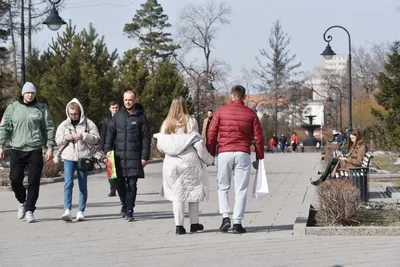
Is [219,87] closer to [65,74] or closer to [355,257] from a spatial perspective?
[65,74]

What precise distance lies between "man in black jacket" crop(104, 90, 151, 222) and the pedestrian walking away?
0.29 m

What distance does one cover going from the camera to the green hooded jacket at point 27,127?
12.1 m

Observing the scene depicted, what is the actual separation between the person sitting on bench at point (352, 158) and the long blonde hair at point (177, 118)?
4.96 metres

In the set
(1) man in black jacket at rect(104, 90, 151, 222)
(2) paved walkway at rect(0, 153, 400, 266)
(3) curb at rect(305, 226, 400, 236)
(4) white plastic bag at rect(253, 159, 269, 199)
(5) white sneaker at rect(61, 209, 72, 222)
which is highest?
(1) man in black jacket at rect(104, 90, 151, 222)

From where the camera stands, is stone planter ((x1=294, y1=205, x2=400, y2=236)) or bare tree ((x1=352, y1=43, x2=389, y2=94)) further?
bare tree ((x1=352, y1=43, x2=389, y2=94))

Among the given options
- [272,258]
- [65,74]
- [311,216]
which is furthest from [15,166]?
[65,74]

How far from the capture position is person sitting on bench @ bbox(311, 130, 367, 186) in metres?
15.6

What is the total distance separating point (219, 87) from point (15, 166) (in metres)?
74.0

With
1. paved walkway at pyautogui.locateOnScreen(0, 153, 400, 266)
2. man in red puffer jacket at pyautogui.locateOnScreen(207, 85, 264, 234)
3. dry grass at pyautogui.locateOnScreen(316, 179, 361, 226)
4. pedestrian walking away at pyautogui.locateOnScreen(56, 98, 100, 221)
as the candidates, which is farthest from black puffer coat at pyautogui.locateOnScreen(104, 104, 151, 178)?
dry grass at pyautogui.locateOnScreen(316, 179, 361, 226)

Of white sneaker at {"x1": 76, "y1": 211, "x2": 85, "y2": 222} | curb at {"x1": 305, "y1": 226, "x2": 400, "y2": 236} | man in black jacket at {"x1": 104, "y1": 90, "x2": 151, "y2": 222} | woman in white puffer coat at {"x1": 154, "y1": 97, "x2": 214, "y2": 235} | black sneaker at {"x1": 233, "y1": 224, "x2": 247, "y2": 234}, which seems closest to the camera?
curb at {"x1": 305, "y1": 226, "x2": 400, "y2": 236}

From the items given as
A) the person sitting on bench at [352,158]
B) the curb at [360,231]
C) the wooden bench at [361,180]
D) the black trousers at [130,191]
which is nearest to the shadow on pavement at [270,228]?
the curb at [360,231]

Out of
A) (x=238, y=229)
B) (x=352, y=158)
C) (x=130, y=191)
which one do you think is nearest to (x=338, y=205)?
(x=238, y=229)

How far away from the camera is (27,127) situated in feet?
39.7

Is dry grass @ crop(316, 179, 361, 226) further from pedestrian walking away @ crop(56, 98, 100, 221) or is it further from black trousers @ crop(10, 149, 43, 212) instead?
black trousers @ crop(10, 149, 43, 212)
